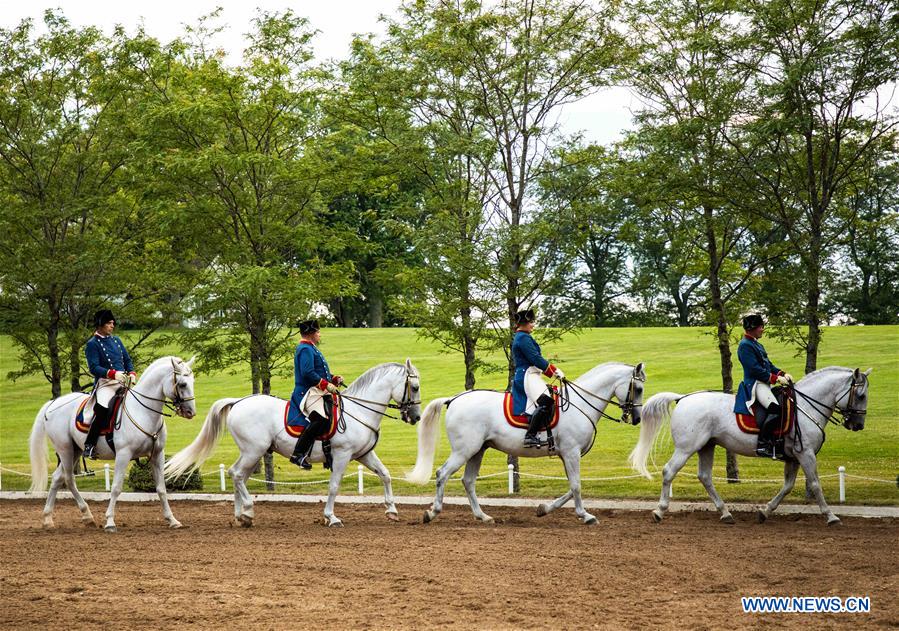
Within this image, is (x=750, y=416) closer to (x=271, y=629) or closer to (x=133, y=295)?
(x=271, y=629)

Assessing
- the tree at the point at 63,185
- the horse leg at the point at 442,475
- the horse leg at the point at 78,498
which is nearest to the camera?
the horse leg at the point at 442,475

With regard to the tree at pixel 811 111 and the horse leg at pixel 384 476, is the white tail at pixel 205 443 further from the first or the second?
the tree at pixel 811 111

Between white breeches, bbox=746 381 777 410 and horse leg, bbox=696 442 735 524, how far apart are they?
1.00 m

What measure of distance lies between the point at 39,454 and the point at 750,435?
11618 mm

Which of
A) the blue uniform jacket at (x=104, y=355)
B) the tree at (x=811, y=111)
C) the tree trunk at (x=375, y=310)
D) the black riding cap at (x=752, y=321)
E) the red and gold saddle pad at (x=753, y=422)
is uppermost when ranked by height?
the tree at (x=811, y=111)

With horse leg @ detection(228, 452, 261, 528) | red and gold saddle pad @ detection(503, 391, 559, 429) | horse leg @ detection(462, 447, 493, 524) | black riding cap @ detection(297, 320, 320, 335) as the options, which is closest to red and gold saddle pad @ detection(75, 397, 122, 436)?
horse leg @ detection(228, 452, 261, 528)

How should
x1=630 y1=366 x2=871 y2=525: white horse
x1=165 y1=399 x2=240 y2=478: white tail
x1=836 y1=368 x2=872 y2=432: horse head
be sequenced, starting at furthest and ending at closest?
x1=165 y1=399 x2=240 y2=478: white tail < x1=630 y1=366 x2=871 y2=525: white horse < x1=836 y1=368 x2=872 y2=432: horse head

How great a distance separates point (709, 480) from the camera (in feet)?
49.5

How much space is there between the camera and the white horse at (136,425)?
1487 centimetres

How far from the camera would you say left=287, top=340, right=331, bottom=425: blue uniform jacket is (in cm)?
1488

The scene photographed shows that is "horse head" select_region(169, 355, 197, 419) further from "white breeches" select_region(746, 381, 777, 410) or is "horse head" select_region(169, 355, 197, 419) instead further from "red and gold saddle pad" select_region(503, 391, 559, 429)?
"white breeches" select_region(746, 381, 777, 410)

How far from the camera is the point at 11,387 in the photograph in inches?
2037

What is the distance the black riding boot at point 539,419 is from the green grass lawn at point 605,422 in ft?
15.6

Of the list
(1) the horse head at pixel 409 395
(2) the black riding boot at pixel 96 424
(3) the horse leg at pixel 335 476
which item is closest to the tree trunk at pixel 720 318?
(1) the horse head at pixel 409 395
